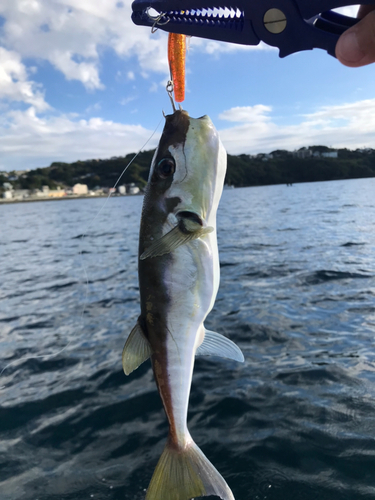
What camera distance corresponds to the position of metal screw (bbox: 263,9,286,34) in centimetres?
217

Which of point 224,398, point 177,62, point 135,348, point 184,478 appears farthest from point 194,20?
point 224,398

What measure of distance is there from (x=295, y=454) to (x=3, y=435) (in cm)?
422

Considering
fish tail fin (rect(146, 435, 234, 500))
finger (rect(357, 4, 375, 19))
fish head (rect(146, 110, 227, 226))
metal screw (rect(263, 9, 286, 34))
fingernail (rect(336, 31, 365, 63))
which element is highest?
finger (rect(357, 4, 375, 19))

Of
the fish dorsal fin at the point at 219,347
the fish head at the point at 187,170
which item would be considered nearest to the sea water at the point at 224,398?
the fish dorsal fin at the point at 219,347

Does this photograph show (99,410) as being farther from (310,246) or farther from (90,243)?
(90,243)

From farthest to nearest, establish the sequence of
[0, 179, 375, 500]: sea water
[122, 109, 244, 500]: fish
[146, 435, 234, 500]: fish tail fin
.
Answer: [0, 179, 375, 500]: sea water, [146, 435, 234, 500]: fish tail fin, [122, 109, 244, 500]: fish

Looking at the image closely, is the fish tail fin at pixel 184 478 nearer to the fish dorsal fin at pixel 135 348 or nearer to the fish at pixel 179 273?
the fish at pixel 179 273

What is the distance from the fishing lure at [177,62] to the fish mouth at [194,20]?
162mm

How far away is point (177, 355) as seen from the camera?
228 cm

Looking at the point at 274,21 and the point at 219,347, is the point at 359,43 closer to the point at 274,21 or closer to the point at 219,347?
the point at 274,21

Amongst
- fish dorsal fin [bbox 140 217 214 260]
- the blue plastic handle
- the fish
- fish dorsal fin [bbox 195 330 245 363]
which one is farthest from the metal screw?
fish dorsal fin [bbox 195 330 245 363]

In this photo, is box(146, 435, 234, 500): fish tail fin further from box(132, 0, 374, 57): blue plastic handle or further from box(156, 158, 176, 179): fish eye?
box(132, 0, 374, 57): blue plastic handle

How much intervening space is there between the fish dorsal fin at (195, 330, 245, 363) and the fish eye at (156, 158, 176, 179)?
1.06 meters

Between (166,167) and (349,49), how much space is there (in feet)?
3.89
